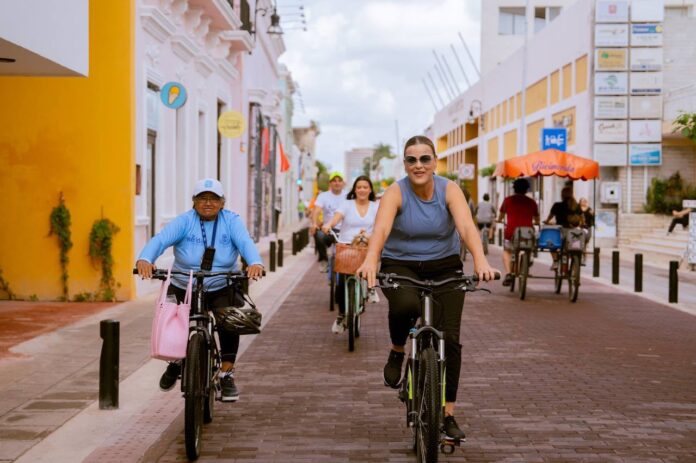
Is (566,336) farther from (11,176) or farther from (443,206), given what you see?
(11,176)

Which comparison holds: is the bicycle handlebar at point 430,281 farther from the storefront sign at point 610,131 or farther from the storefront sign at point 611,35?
the storefront sign at point 611,35

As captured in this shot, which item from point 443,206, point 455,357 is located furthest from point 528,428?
point 443,206

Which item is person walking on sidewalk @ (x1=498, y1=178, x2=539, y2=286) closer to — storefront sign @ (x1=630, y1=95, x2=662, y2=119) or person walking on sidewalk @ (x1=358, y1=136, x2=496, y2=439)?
person walking on sidewalk @ (x1=358, y1=136, x2=496, y2=439)

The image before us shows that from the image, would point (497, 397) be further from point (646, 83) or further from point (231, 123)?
point (646, 83)

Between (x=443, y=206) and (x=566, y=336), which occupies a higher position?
(x=443, y=206)

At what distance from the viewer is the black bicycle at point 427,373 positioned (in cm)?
507

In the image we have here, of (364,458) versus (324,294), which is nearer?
(364,458)

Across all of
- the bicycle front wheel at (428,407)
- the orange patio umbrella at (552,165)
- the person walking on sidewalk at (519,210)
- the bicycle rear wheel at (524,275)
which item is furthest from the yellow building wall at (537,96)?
the bicycle front wheel at (428,407)

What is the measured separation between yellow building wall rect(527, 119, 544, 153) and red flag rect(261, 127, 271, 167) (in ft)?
44.1

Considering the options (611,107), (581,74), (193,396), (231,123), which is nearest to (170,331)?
(193,396)

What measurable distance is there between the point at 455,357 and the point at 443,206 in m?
0.85

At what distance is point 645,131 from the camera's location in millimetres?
35000

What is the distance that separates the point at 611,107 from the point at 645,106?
1158mm

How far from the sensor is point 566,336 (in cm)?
1117
